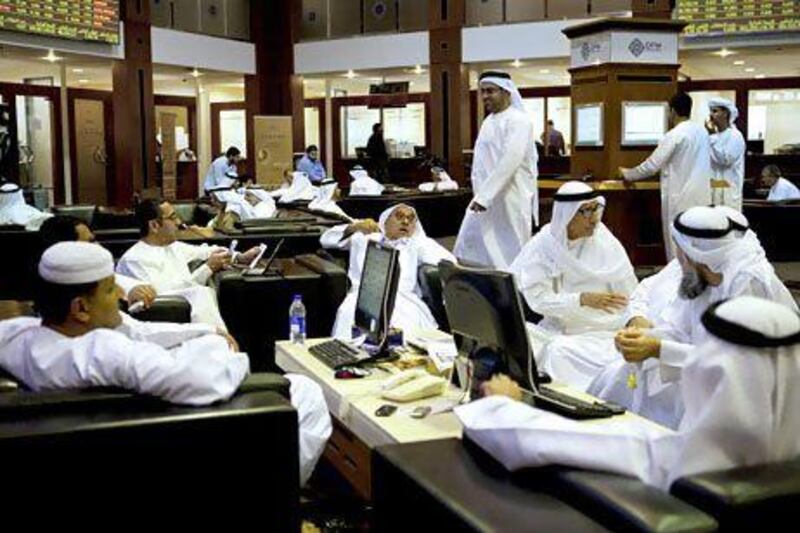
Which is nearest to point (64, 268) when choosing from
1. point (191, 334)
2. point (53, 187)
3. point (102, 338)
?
point (102, 338)

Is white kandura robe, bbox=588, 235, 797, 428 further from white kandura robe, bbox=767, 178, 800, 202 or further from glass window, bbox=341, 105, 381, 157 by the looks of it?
glass window, bbox=341, 105, 381, 157

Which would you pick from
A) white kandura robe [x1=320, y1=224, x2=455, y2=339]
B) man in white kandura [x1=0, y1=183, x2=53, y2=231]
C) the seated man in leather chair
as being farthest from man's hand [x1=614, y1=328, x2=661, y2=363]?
man in white kandura [x1=0, y1=183, x2=53, y2=231]

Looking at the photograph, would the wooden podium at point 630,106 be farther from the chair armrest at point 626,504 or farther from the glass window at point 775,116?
the glass window at point 775,116

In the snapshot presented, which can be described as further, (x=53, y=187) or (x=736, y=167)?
(x=53, y=187)

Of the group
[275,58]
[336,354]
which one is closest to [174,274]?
[336,354]

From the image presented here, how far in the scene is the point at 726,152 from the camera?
923 centimetres

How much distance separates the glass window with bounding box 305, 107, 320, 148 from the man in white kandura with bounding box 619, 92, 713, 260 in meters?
13.3

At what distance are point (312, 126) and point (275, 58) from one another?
3.06 meters

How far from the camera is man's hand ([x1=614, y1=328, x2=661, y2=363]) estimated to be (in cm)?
310

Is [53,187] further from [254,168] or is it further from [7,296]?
[7,296]

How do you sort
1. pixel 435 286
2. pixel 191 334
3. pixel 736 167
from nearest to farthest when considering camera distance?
pixel 191 334
pixel 435 286
pixel 736 167

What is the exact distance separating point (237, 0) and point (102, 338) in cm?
1648

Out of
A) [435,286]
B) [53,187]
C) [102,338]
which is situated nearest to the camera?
[102,338]

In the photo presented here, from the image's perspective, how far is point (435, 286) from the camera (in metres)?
5.27
